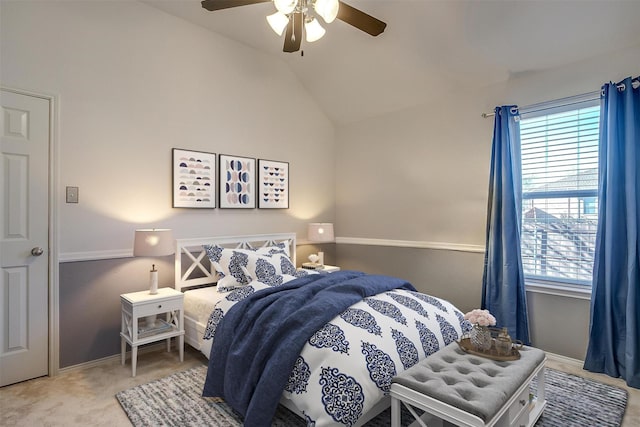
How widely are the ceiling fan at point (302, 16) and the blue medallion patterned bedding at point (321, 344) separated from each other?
1.79m

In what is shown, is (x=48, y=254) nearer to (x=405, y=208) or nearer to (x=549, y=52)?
(x=405, y=208)

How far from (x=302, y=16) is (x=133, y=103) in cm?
195

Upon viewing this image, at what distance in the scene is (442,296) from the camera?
13.2 ft

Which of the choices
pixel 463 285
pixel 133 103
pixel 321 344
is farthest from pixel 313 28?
pixel 463 285

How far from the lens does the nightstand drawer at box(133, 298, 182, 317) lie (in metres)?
2.83

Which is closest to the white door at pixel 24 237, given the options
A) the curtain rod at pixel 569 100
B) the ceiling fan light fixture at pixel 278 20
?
the ceiling fan light fixture at pixel 278 20

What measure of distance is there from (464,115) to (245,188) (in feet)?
8.66

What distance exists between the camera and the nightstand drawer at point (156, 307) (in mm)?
2834

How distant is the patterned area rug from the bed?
14cm

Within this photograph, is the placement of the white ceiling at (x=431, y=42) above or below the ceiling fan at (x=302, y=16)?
above

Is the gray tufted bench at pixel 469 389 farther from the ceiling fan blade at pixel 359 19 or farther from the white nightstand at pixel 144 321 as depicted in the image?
the ceiling fan blade at pixel 359 19

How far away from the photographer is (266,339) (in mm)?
2086

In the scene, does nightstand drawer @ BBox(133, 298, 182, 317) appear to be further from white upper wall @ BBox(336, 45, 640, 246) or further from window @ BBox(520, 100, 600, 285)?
window @ BBox(520, 100, 600, 285)

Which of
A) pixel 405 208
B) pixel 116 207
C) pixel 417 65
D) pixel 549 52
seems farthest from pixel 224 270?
pixel 549 52
